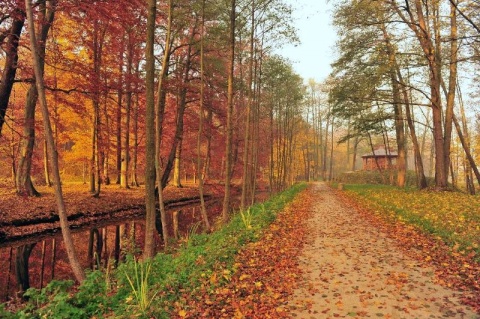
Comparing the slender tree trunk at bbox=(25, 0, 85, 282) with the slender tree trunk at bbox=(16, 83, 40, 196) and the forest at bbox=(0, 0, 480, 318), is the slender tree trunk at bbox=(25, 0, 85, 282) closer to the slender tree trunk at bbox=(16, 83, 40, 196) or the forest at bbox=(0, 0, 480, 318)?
the forest at bbox=(0, 0, 480, 318)

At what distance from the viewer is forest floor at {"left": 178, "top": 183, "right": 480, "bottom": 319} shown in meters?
4.27

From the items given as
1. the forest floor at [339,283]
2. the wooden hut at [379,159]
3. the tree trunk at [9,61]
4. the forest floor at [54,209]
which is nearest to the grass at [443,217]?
the forest floor at [339,283]

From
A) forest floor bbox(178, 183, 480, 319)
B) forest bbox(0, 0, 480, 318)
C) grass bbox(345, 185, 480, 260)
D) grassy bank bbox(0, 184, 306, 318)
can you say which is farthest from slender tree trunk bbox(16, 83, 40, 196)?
grass bbox(345, 185, 480, 260)

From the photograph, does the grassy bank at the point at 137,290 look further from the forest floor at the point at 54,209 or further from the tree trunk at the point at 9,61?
the tree trunk at the point at 9,61

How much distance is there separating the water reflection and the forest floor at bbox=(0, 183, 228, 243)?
2.13ft

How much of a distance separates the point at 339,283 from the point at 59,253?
9.47 m

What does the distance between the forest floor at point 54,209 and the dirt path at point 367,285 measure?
10167 mm

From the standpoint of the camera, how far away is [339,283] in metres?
5.25

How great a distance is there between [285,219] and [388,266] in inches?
205

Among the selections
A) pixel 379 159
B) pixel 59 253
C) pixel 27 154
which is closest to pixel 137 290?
pixel 59 253

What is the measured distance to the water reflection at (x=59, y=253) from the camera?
8172mm

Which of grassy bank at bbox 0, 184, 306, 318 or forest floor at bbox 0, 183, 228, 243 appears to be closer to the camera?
grassy bank at bbox 0, 184, 306, 318

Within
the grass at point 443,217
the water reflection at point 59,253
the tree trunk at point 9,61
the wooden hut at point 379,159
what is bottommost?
the water reflection at point 59,253

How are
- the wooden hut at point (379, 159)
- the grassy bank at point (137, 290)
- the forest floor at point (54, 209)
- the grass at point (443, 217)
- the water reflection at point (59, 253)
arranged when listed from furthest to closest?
the wooden hut at point (379, 159) < the forest floor at point (54, 209) < the water reflection at point (59, 253) < the grass at point (443, 217) < the grassy bank at point (137, 290)
